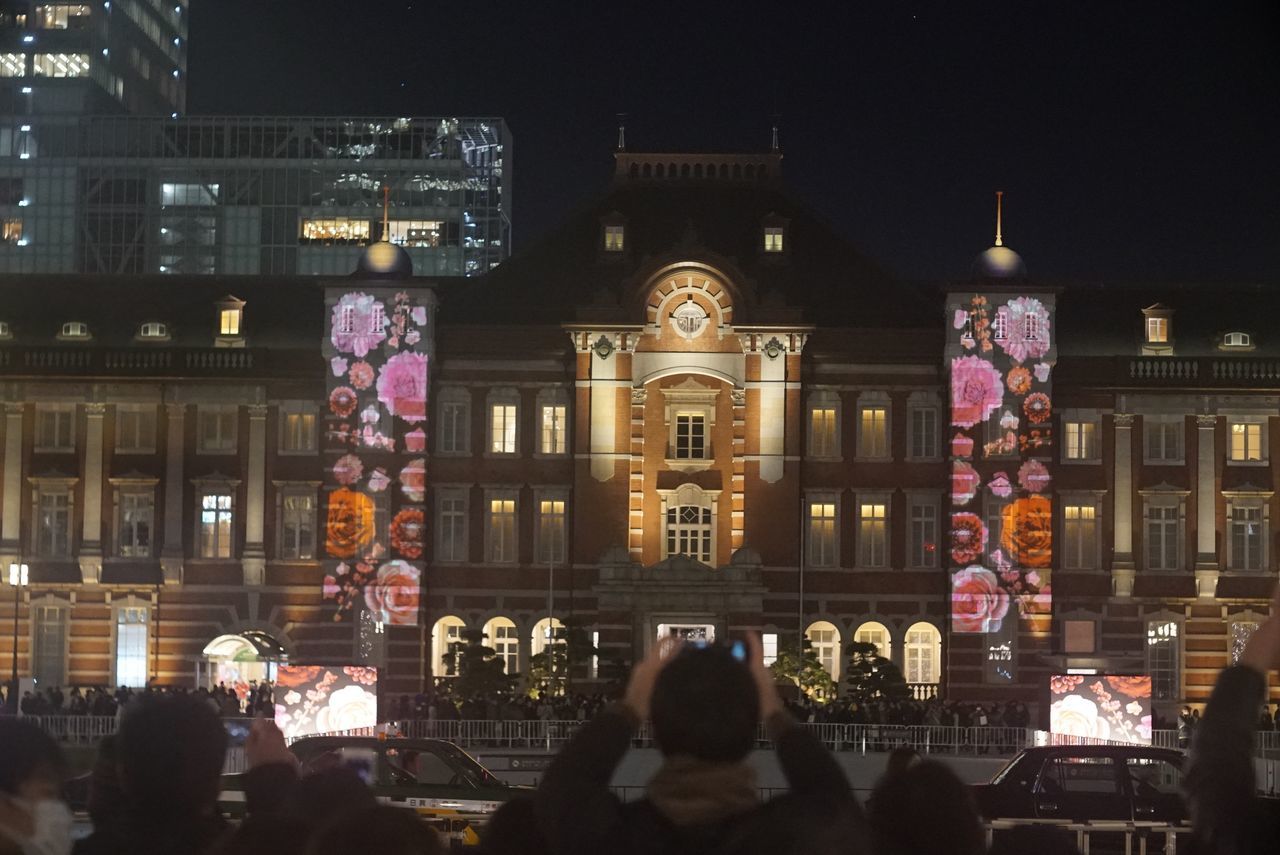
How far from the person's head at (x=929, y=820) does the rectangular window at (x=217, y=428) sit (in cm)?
4992

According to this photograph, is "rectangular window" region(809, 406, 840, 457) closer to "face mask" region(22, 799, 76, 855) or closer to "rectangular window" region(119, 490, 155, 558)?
"rectangular window" region(119, 490, 155, 558)

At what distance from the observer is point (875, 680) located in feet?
163

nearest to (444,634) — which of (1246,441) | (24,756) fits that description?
(1246,441)

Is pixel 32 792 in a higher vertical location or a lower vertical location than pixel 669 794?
lower

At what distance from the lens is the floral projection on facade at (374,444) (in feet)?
178

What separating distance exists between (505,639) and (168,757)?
47.8 meters

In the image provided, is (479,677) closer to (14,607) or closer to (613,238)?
(613,238)

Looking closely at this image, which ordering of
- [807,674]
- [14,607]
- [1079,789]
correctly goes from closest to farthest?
[1079,789]
[807,674]
[14,607]

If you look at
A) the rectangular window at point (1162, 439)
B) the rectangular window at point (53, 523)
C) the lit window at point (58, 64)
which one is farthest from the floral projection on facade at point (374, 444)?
the lit window at point (58, 64)

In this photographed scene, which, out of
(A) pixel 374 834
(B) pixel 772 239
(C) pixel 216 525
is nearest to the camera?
(A) pixel 374 834

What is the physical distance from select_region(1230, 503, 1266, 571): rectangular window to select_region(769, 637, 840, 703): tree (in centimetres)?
1086

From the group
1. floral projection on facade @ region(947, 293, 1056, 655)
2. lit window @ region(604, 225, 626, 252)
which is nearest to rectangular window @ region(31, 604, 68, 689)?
lit window @ region(604, 225, 626, 252)

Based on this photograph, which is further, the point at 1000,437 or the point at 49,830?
the point at 1000,437

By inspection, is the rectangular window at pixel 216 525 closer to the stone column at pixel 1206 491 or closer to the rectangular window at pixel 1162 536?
the rectangular window at pixel 1162 536
